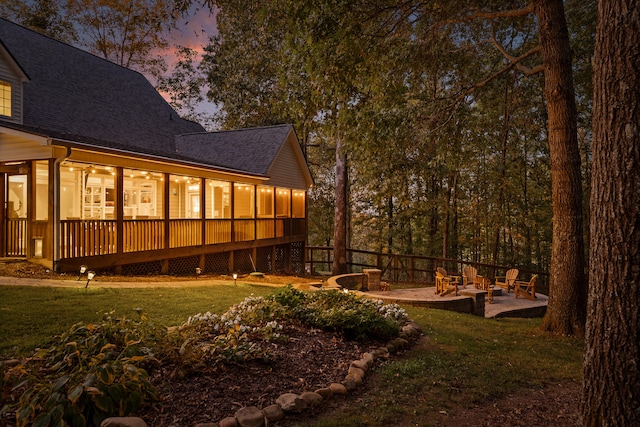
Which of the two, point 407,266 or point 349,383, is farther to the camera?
point 407,266

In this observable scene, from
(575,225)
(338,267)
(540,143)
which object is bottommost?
(338,267)

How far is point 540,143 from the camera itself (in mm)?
21906

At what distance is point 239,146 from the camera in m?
20.7

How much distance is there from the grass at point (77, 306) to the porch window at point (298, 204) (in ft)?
44.4

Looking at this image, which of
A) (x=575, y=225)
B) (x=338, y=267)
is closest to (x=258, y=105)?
(x=338, y=267)

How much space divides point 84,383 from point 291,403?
1.67 metres

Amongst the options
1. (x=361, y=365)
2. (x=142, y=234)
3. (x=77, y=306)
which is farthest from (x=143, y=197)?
(x=361, y=365)

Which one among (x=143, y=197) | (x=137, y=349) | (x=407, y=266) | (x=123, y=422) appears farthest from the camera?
(x=407, y=266)

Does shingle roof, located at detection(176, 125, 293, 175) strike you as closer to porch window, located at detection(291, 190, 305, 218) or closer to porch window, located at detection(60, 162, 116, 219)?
porch window, located at detection(291, 190, 305, 218)

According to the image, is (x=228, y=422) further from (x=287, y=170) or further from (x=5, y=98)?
(x=287, y=170)

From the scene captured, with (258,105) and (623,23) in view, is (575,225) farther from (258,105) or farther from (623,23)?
(258,105)

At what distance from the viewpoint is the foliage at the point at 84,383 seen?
2.97m

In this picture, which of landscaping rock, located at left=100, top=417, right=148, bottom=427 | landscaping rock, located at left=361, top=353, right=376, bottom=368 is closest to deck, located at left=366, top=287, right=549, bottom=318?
landscaping rock, located at left=361, top=353, right=376, bottom=368

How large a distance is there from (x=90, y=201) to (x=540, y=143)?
2144 centimetres
